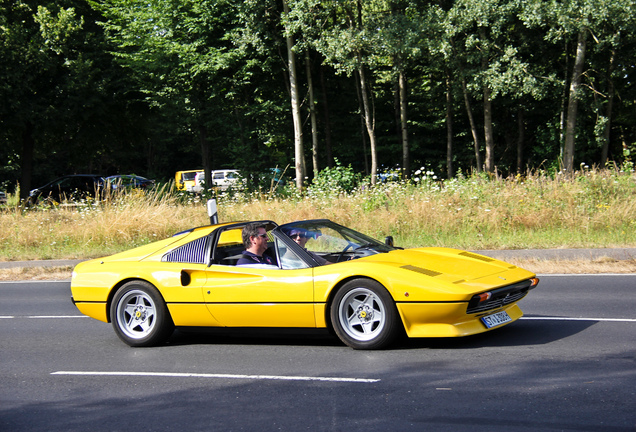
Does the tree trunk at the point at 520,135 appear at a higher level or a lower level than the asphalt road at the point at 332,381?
higher

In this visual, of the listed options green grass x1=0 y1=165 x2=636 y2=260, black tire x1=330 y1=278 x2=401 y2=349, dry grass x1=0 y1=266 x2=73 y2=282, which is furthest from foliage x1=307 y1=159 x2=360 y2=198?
black tire x1=330 y1=278 x2=401 y2=349

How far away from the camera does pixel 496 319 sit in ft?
20.5

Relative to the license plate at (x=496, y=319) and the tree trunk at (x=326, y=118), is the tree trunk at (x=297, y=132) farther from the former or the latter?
the license plate at (x=496, y=319)

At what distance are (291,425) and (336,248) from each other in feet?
10.2

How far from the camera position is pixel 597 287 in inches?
380

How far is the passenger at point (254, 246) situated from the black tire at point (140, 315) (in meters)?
1.04

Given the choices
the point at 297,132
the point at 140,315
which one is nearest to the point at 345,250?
the point at 140,315

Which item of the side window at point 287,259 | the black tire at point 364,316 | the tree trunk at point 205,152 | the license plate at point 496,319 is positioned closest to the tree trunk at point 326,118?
the tree trunk at point 205,152

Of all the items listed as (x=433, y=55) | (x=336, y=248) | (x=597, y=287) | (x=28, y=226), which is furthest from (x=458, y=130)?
(x=336, y=248)

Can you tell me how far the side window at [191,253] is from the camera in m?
7.07

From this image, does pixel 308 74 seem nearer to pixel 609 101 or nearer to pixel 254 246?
pixel 609 101

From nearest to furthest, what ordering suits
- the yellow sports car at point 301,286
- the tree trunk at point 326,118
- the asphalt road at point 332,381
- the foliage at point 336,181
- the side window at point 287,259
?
the asphalt road at point 332,381
the yellow sports car at point 301,286
the side window at point 287,259
the foliage at point 336,181
the tree trunk at point 326,118

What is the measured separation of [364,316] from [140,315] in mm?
2687

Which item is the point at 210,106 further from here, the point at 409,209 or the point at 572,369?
the point at 572,369
